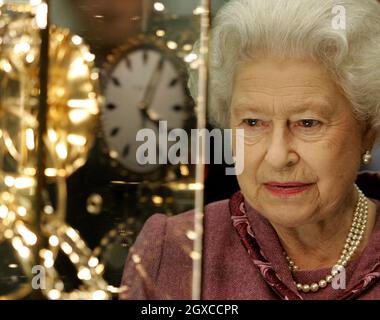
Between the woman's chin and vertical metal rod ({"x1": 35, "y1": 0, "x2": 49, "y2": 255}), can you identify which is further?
vertical metal rod ({"x1": 35, "y1": 0, "x2": 49, "y2": 255})

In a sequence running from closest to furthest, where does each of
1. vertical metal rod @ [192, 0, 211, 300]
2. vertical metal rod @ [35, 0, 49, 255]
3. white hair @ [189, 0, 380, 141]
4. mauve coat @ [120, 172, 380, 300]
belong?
white hair @ [189, 0, 380, 141]
mauve coat @ [120, 172, 380, 300]
vertical metal rod @ [192, 0, 211, 300]
vertical metal rod @ [35, 0, 49, 255]

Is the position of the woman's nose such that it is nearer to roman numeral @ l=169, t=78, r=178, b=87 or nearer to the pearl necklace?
the pearl necklace

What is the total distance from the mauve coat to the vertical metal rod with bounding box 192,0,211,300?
2 cm

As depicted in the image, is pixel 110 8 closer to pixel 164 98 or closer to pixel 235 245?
pixel 164 98

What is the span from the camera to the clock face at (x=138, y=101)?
1968 mm

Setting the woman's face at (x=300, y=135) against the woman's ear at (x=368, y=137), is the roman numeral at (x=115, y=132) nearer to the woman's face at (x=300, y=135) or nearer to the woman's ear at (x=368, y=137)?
the woman's face at (x=300, y=135)

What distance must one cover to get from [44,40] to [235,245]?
33.3 inches

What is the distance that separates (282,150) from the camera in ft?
5.76

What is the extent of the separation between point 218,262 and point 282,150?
0.38 m

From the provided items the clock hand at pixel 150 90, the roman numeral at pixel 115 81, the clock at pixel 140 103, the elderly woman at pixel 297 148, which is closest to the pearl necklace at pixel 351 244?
the elderly woman at pixel 297 148

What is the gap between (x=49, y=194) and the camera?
6.73 ft

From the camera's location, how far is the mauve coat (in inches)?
71.1

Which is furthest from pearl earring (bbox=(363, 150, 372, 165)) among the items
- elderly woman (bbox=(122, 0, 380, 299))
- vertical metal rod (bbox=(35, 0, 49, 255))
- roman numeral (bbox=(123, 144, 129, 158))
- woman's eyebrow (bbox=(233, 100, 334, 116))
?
vertical metal rod (bbox=(35, 0, 49, 255))
